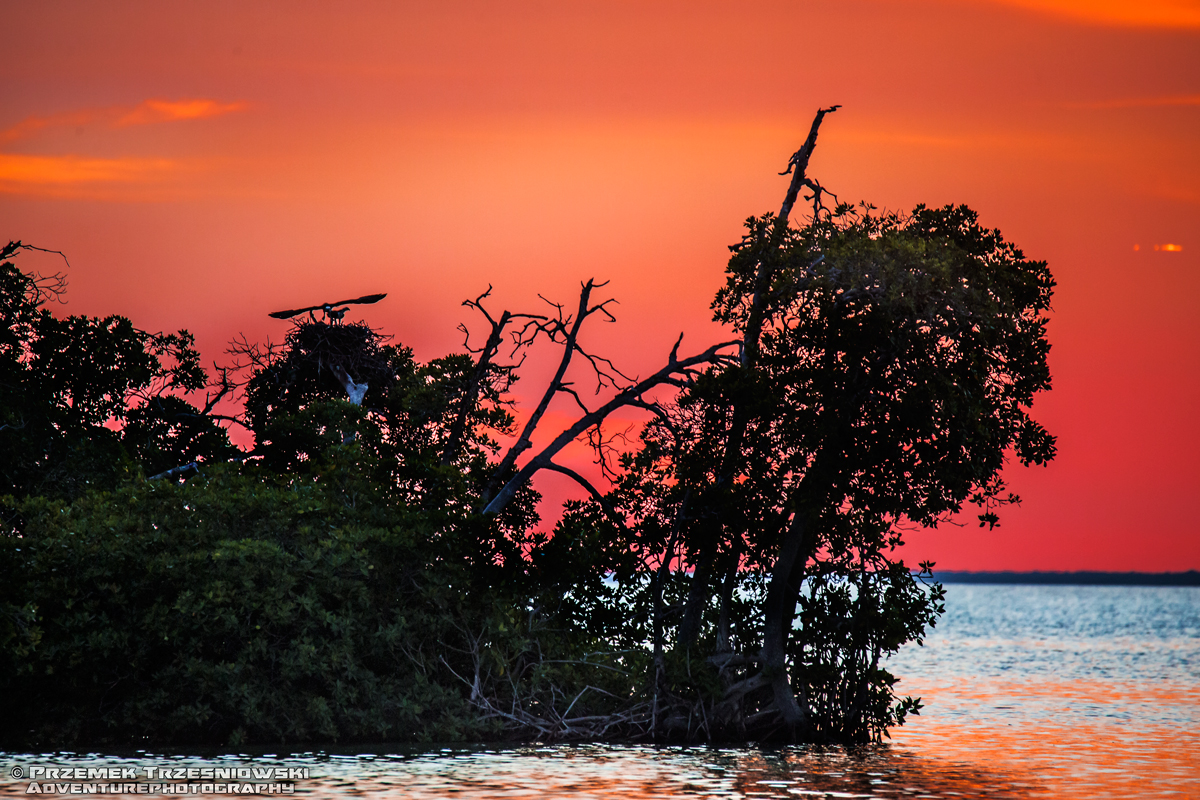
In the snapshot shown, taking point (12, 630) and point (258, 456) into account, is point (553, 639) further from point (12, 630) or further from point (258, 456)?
point (258, 456)

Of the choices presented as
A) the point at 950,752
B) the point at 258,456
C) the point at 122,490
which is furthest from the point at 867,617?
the point at 258,456

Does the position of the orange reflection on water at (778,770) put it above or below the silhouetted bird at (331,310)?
below

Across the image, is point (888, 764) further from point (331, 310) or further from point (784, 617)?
point (331, 310)

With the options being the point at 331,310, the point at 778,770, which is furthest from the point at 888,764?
the point at 331,310

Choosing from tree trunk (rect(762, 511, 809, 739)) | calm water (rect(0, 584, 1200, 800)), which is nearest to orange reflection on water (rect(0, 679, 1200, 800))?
calm water (rect(0, 584, 1200, 800))

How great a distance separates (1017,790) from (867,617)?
4.23 metres

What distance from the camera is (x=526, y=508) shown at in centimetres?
2684

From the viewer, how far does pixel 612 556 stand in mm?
25047

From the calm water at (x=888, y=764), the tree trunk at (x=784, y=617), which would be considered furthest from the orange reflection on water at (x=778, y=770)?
the tree trunk at (x=784, y=617)

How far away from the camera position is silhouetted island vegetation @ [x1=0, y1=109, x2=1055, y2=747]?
22.4 m

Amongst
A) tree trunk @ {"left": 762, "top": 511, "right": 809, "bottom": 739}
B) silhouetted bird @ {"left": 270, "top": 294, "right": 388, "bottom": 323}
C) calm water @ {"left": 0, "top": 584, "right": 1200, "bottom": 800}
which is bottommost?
calm water @ {"left": 0, "top": 584, "right": 1200, "bottom": 800}

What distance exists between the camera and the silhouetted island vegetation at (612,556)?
22.4 m

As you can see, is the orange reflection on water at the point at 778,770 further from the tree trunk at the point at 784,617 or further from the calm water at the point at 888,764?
the tree trunk at the point at 784,617

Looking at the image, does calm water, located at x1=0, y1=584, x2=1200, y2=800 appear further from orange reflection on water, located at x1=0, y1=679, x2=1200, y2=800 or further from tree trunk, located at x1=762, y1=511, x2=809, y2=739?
tree trunk, located at x1=762, y1=511, x2=809, y2=739
